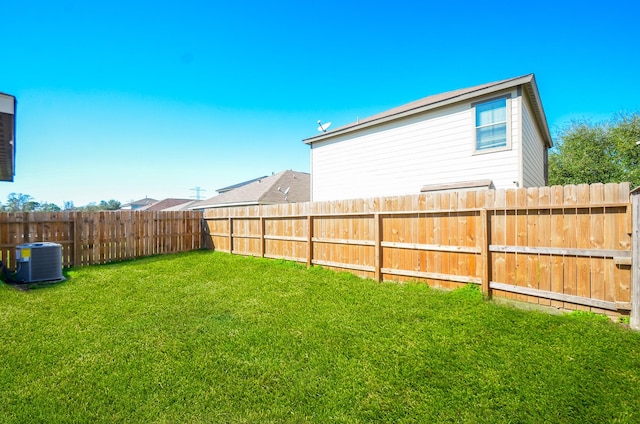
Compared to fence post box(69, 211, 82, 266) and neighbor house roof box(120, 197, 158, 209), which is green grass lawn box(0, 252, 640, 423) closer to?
fence post box(69, 211, 82, 266)

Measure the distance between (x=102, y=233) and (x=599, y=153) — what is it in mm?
27107

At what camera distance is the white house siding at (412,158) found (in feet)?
24.5

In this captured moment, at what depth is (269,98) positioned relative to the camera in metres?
13.5

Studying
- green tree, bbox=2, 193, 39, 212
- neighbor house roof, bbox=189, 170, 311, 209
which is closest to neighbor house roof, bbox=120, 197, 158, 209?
green tree, bbox=2, 193, 39, 212

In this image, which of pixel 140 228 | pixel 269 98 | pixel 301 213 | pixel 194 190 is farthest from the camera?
pixel 194 190

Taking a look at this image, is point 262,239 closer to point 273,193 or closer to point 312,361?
point 312,361

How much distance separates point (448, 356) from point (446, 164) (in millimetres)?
6422

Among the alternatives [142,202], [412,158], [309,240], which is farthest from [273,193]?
[142,202]

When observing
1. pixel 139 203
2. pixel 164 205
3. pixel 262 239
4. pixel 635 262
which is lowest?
pixel 262 239

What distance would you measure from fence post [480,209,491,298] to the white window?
374 centimetres

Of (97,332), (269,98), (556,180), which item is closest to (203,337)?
(97,332)

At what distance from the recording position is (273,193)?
18812mm

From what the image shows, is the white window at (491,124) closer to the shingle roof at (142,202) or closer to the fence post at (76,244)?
the fence post at (76,244)

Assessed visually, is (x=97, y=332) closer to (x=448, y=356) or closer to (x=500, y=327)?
(x=448, y=356)
